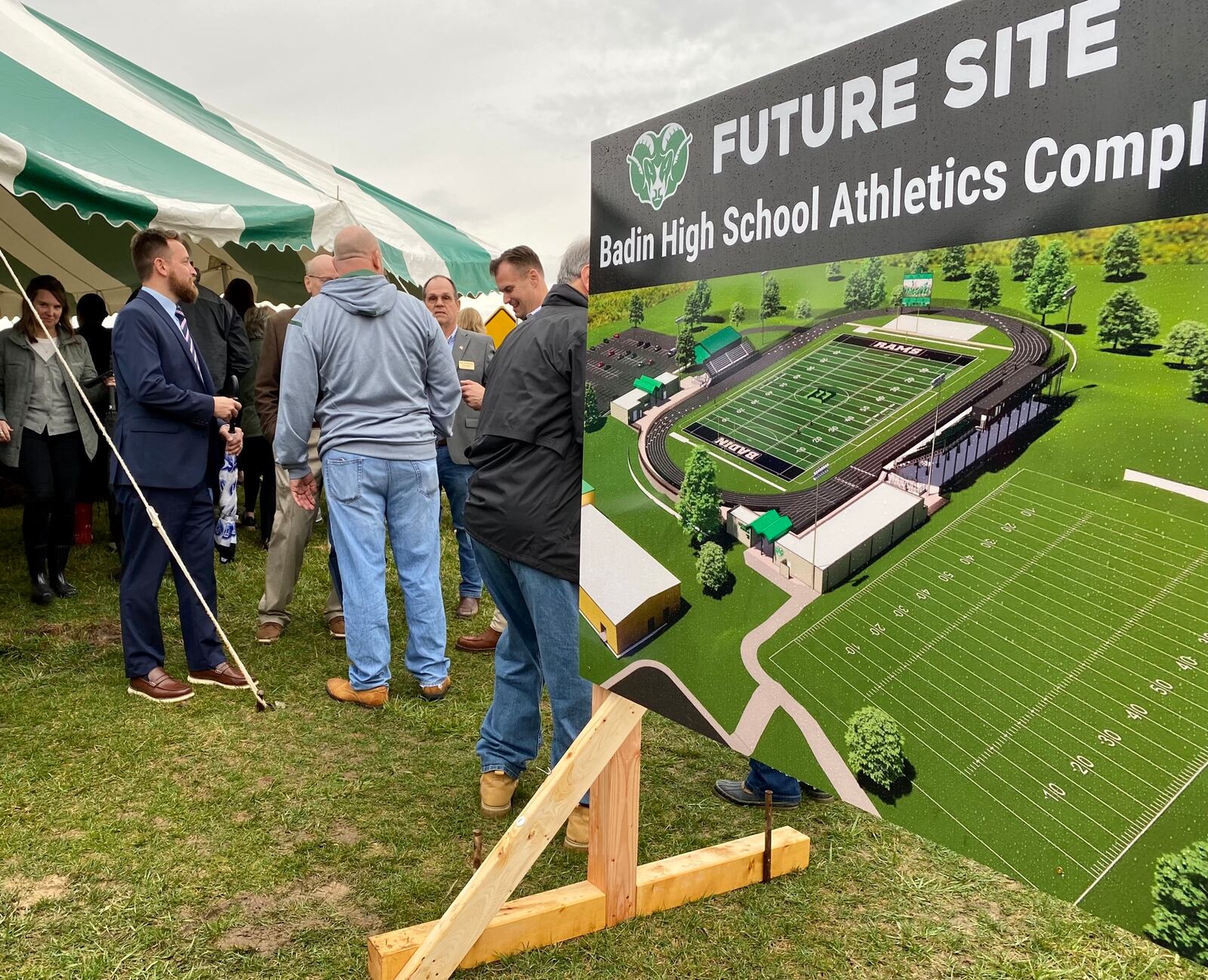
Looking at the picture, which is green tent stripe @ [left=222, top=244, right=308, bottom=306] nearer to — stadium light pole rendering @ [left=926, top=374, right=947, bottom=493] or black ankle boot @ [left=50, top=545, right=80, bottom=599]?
black ankle boot @ [left=50, top=545, right=80, bottom=599]

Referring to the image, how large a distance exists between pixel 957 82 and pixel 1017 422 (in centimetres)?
51

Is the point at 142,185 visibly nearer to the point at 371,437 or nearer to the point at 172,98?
the point at 371,437

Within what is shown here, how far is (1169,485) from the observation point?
1.17 meters

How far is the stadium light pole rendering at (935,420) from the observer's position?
148 centimetres

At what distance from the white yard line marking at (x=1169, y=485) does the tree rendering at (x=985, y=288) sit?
1.01 feet

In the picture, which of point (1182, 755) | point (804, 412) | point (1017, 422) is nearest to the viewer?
point (1182, 755)

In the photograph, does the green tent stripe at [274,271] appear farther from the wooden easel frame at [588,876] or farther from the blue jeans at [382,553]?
the wooden easel frame at [588,876]

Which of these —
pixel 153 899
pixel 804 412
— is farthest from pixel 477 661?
pixel 804 412

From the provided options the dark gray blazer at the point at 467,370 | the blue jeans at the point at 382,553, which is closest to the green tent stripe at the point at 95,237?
the dark gray blazer at the point at 467,370

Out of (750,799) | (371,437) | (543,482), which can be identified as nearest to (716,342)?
(543,482)

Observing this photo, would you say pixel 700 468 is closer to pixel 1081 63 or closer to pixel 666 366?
pixel 666 366

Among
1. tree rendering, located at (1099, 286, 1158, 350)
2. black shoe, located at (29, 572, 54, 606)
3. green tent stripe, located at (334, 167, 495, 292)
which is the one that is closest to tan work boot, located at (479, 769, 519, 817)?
tree rendering, located at (1099, 286, 1158, 350)

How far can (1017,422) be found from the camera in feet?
4.45

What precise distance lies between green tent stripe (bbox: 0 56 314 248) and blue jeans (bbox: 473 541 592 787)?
8.97 ft
